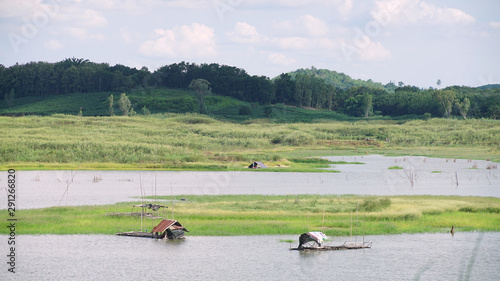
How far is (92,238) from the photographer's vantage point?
41219 mm

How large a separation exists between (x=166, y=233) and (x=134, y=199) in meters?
17.5

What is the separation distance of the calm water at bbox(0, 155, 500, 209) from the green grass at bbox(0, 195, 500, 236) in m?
7.84

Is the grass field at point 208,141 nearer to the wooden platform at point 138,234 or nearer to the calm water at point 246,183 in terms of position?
the calm water at point 246,183

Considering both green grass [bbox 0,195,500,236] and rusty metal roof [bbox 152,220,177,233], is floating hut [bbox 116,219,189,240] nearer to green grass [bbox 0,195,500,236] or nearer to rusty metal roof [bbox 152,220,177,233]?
rusty metal roof [bbox 152,220,177,233]

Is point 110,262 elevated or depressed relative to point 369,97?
depressed

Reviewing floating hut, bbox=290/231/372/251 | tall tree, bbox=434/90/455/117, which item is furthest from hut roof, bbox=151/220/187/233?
tall tree, bbox=434/90/455/117

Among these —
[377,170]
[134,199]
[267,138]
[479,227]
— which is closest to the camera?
[479,227]

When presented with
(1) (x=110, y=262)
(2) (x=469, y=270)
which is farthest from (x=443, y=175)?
(1) (x=110, y=262)

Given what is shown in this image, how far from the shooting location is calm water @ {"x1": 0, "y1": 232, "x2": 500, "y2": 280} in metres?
34.5

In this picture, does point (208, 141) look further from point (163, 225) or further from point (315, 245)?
point (315, 245)

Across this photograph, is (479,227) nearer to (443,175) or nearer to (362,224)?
(362,224)

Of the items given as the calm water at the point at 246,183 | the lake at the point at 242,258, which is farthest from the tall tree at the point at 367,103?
the lake at the point at 242,258

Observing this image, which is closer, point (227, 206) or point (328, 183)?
point (227, 206)

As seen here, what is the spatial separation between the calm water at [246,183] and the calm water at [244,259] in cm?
1589
